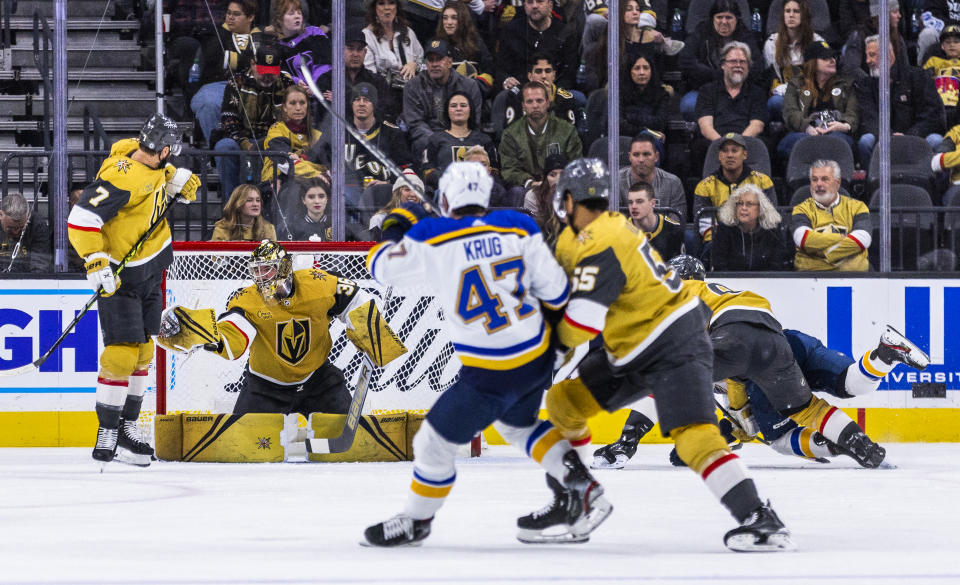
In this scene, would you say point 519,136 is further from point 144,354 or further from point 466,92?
point 144,354

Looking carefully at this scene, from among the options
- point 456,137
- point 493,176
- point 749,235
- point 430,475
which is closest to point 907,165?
point 749,235

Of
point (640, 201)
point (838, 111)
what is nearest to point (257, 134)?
Result: point (640, 201)

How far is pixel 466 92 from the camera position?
23.6ft

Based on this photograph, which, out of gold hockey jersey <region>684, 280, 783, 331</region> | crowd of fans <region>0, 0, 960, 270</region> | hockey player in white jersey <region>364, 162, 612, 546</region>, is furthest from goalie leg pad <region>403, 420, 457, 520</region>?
crowd of fans <region>0, 0, 960, 270</region>

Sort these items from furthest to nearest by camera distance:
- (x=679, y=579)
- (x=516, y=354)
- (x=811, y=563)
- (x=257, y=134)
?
(x=257, y=134) → (x=516, y=354) → (x=811, y=563) → (x=679, y=579)

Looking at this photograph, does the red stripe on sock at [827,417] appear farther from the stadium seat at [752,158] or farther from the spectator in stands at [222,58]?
the spectator in stands at [222,58]

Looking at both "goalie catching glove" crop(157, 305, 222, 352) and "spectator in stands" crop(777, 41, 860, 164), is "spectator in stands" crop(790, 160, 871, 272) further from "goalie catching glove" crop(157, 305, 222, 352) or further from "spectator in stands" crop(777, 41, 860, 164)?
"goalie catching glove" crop(157, 305, 222, 352)

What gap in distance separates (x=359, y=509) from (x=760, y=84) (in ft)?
13.3

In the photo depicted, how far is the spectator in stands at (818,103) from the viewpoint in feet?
24.0

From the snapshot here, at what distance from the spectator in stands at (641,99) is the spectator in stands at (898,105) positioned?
3.31 ft

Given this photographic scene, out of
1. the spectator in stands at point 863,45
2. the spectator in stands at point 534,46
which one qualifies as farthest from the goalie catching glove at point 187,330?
the spectator in stands at point 863,45

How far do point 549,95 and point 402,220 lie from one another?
367 cm

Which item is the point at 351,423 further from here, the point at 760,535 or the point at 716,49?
the point at 716,49

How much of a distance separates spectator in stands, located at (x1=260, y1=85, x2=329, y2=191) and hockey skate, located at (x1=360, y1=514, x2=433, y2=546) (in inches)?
141
